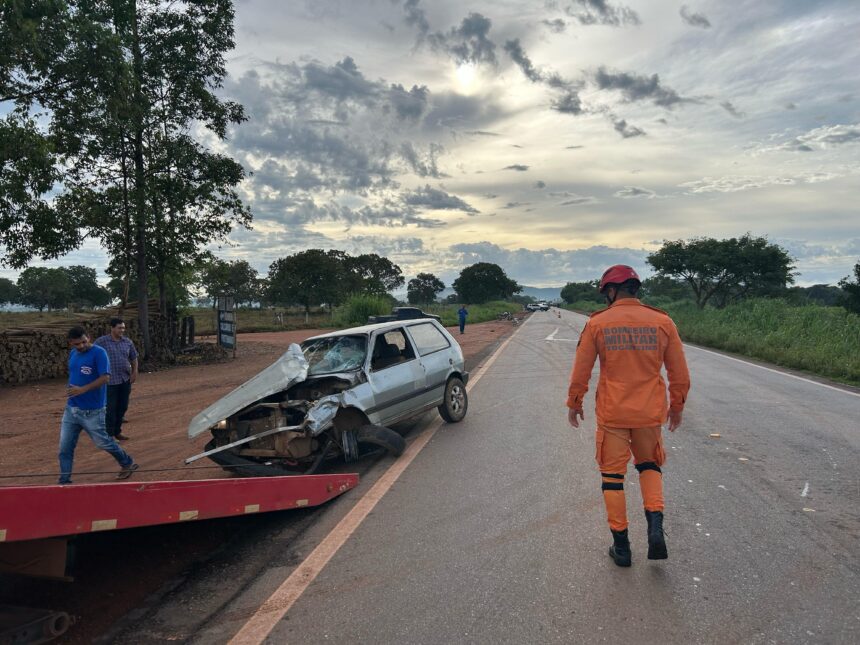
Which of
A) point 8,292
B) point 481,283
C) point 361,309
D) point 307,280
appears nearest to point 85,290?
point 8,292

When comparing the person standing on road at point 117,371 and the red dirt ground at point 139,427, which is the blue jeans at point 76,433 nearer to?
the red dirt ground at point 139,427

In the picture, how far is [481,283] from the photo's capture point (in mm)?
120438

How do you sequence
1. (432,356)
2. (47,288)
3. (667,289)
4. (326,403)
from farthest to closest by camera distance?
(667,289) → (47,288) → (432,356) → (326,403)

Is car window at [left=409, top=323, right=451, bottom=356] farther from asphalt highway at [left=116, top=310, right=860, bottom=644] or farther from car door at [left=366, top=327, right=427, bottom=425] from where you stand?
asphalt highway at [left=116, top=310, right=860, bottom=644]

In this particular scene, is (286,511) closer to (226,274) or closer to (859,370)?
(859,370)

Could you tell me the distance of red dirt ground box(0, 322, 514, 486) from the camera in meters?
6.20

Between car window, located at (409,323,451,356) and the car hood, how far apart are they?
187 cm

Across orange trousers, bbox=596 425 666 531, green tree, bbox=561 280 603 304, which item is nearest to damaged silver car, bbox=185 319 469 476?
orange trousers, bbox=596 425 666 531

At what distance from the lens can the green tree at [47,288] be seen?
74.6 meters

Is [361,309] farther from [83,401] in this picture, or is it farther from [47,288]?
[47,288]

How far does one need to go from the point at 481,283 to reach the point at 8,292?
276 feet

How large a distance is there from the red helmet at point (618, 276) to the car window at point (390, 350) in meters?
3.36

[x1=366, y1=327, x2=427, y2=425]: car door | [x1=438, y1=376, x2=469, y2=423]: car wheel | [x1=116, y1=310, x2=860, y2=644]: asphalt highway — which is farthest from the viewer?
[x1=438, y1=376, x2=469, y2=423]: car wheel

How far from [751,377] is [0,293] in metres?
102
